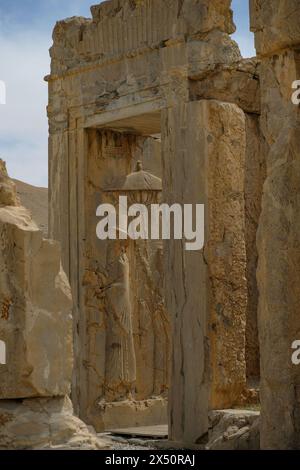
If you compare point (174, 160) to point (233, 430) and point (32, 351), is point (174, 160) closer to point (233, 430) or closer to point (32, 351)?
point (233, 430)

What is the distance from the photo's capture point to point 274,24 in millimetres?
6047

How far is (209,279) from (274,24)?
A: 3.21m

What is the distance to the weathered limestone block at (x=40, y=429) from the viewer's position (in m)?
5.32

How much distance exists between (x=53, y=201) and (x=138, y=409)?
225cm

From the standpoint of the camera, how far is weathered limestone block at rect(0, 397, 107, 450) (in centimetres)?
532

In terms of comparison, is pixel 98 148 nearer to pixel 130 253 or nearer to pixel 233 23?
pixel 130 253

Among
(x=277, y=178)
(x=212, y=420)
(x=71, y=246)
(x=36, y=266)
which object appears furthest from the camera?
(x=71, y=246)

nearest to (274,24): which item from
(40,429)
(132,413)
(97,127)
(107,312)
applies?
(40,429)

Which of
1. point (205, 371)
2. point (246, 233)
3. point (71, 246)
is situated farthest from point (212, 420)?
point (71, 246)

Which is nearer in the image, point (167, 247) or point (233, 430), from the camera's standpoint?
point (233, 430)

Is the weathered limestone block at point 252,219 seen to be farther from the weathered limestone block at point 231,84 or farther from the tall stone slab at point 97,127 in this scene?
the tall stone slab at point 97,127

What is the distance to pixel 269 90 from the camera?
20.3ft

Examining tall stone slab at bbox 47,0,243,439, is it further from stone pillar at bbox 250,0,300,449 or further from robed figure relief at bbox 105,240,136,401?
stone pillar at bbox 250,0,300,449

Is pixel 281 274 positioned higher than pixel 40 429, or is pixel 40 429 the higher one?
pixel 281 274
